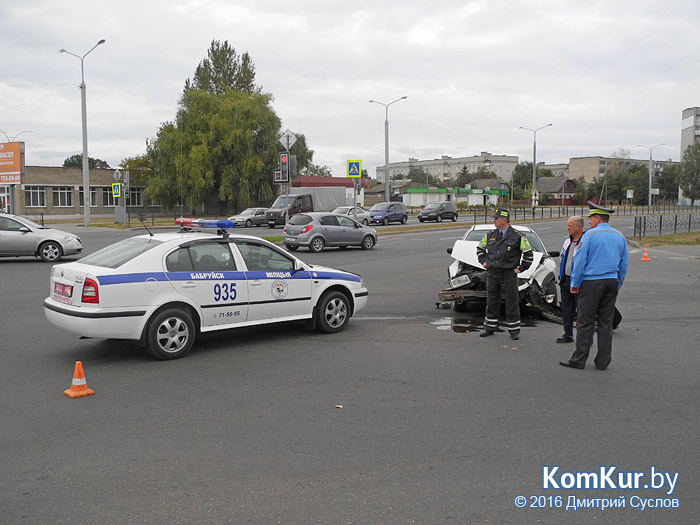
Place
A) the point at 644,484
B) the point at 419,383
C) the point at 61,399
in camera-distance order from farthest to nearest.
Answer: the point at 419,383, the point at 61,399, the point at 644,484

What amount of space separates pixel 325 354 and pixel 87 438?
3.32 m

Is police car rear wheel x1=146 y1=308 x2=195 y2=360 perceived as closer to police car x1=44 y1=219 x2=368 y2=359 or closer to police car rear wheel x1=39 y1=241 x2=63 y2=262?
police car x1=44 y1=219 x2=368 y2=359

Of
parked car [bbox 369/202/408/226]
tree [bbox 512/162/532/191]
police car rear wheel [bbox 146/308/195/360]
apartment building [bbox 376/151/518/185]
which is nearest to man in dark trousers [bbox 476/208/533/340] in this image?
police car rear wheel [bbox 146/308/195/360]

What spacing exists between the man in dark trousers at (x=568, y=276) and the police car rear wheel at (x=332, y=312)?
9.74ft

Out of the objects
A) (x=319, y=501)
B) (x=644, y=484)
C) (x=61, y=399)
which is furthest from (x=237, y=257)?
(x=644, y=484)

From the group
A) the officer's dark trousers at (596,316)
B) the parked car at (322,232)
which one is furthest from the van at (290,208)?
the officer's dark trousers at (596,316)

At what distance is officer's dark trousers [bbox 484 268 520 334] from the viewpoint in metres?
8.52

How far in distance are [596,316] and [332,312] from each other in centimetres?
354

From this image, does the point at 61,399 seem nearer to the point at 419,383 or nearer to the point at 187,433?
the point at 187,433

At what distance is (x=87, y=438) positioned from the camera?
4867 millimetres

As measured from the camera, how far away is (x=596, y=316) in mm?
7039

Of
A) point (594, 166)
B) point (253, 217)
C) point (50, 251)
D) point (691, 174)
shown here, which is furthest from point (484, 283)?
point (594, 166)

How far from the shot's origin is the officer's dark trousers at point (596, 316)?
6844 millimetres

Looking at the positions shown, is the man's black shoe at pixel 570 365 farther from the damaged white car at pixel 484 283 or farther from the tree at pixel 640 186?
the tree at pixel 640 186
